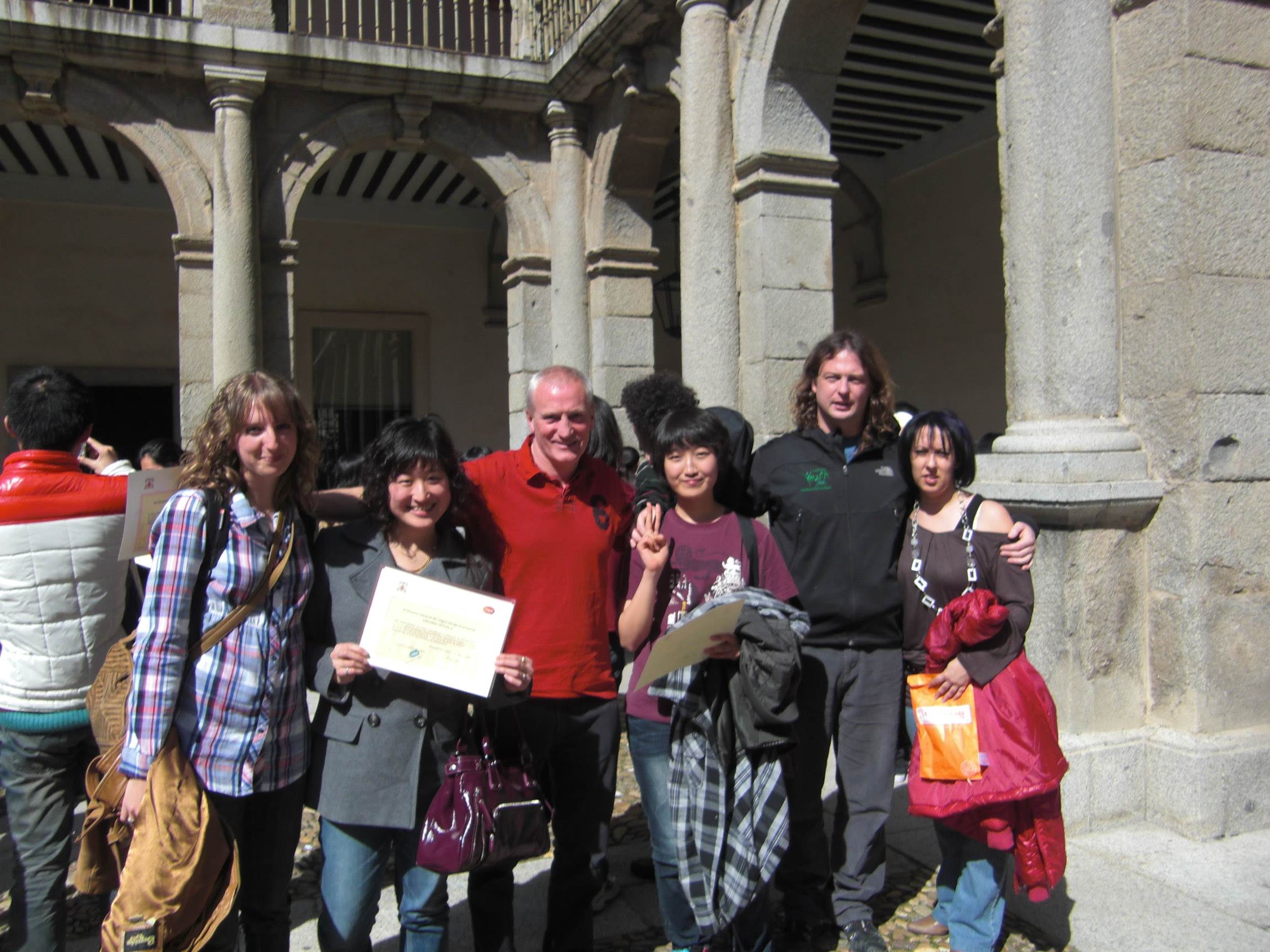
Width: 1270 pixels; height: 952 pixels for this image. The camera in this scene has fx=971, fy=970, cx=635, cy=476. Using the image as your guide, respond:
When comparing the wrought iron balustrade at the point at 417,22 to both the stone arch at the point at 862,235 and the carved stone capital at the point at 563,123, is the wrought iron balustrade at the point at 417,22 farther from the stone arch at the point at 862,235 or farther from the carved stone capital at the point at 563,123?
the stone arch at the point at 862,235

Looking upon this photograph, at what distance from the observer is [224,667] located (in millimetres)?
2080

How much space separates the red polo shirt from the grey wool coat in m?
0.16

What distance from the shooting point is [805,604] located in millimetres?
2764

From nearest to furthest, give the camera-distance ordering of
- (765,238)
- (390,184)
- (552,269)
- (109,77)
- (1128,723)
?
1. (1128,723)
2. (765,238)
3. (109,77)
4. (552,269)
5. (390,184)

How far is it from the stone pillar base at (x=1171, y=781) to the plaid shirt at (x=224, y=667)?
2709mm

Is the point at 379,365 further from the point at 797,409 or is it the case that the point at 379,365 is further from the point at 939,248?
the point at 797,409

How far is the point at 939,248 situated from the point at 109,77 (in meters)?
7.83

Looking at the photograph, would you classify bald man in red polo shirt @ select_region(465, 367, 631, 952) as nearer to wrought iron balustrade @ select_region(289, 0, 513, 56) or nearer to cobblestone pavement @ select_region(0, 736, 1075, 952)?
cobblestone pavement @ select_region(0, 736, 1075, 952)

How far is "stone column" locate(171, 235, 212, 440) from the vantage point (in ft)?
24.1

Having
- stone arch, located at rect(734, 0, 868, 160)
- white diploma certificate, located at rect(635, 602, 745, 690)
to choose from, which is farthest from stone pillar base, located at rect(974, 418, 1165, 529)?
stone arch, located at rect(734, 0, 868, 160)

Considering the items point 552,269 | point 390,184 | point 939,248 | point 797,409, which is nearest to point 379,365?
point 390,184

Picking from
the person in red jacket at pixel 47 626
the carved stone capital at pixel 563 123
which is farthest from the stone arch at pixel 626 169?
the person in red jacket at pixel 47 626

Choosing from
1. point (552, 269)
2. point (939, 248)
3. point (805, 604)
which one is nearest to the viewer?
point (805, 604)

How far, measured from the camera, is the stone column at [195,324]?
7.34m
